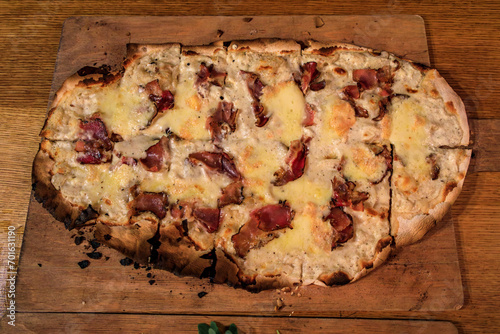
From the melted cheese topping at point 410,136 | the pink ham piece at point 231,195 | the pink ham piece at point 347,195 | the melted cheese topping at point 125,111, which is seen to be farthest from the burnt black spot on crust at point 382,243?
the melted cheese topping at point 125,111

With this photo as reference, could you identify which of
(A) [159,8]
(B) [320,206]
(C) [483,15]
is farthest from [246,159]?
(C) [483,15]

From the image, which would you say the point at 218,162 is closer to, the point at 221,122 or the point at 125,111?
the point at 221,122

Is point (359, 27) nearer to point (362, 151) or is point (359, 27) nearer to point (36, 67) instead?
point (362, 151)

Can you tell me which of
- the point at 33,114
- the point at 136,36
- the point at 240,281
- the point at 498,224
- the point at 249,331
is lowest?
the point at 249,331

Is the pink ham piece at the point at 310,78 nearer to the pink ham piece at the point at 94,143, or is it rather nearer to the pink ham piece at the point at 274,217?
the pink ham piece at the point at 274,217

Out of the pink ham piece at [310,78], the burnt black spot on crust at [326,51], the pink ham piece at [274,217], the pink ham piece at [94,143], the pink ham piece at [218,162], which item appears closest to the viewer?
the pink ham piece at [274,217]

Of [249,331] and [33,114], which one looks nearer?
[249,331]

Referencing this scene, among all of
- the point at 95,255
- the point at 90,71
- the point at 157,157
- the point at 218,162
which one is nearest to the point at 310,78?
the point at 218,162

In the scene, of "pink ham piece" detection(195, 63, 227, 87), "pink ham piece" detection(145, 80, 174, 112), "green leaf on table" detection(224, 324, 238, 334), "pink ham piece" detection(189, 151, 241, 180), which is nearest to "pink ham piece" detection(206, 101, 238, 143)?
"pink ham piece" detection(189, 151, 241, 180)
